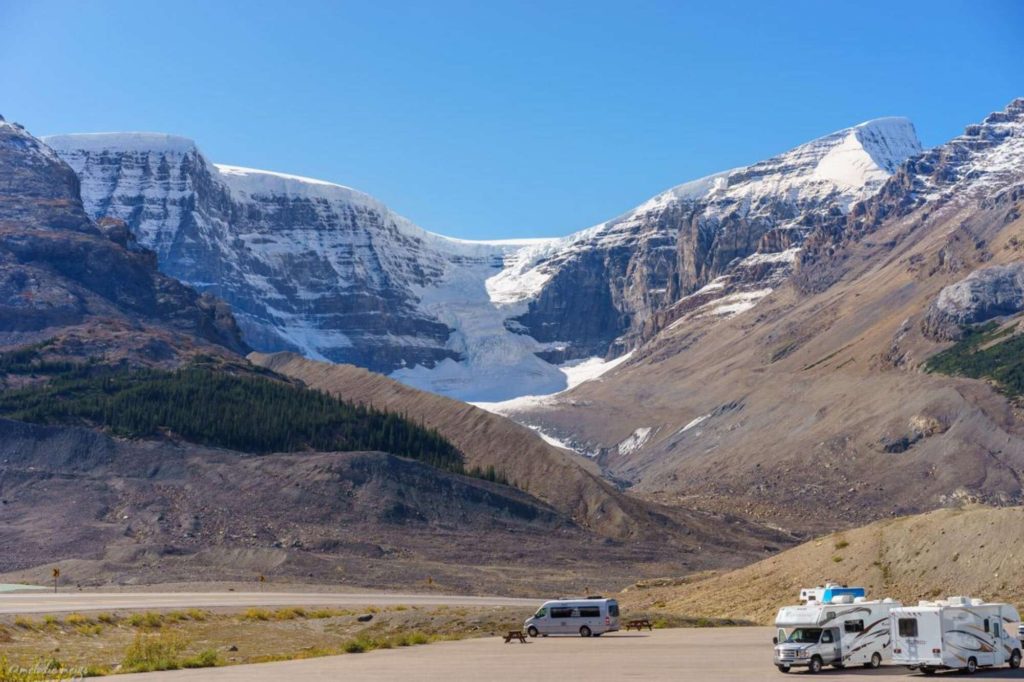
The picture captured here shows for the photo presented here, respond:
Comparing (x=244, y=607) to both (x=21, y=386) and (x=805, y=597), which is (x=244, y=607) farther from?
(x=21, y=386)

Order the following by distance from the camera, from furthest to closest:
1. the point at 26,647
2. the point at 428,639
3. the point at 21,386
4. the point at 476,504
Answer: the point at 21,386, the point at 476,504, the point at 428,639, the point at 26,647

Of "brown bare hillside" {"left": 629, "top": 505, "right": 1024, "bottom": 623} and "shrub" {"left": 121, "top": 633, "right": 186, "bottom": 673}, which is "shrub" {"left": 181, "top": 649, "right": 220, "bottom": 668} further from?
"brown bare hillside" {"left": 629, "top": 505, "right": 1024, "bottom": 623}

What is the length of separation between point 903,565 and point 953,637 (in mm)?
27458

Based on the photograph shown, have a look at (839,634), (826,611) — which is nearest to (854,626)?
(839,634)

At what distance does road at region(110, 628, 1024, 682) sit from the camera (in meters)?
46.6

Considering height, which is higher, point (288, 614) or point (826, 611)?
point (288, 614)

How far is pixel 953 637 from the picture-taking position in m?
46.7

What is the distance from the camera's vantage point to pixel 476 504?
167m

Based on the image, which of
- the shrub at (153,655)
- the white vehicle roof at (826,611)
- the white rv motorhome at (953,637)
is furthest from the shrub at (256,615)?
the white rv motorhome at (953,637)

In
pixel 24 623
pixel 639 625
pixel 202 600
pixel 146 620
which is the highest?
pixel 202 600

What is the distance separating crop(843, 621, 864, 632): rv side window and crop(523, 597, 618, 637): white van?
71.9 feet

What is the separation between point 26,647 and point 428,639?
1888 centimetres

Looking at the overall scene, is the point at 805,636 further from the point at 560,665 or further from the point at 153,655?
the point at 153,655

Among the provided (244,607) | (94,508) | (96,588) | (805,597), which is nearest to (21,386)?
(94,508)
